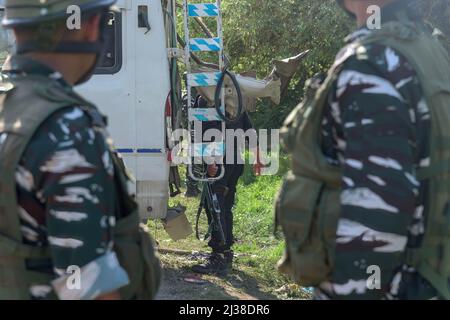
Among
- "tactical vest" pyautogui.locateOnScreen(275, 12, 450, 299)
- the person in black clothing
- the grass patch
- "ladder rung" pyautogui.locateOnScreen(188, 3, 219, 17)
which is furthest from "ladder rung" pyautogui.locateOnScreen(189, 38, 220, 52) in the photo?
"tactical vest" pyautogui.locateOnScreen(275, 12, 450, 299)

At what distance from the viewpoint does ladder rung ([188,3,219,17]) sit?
5.79 metres

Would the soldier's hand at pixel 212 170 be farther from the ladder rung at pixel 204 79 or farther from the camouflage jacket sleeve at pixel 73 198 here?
the camouflage jacket sleeve at pixel 73 198

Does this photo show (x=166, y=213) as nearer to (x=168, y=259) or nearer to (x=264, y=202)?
(x=168, y=259)

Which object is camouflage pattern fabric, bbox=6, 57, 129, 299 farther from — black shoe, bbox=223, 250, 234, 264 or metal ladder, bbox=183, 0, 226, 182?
black shoe, bbox=223, 250, 234, 264

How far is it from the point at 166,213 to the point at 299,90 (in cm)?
1019

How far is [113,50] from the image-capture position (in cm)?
560

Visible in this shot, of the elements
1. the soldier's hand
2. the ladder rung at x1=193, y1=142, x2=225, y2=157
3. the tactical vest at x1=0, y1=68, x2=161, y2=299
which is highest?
the tactical vest at x1=0, y1=68, x2=161, y2=299

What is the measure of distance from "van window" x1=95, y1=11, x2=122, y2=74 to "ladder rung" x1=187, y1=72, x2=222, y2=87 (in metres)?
0.59

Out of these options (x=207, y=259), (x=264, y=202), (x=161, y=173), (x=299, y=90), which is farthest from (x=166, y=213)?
(x=299, y=90)

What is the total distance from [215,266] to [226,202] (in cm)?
57

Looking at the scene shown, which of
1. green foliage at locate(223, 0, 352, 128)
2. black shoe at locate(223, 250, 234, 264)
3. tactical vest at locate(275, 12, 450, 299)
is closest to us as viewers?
tactical vest at locate(275, 12, 450, 299)

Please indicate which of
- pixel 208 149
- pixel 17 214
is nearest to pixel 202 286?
pixel 208 149

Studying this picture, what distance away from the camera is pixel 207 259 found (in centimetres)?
634

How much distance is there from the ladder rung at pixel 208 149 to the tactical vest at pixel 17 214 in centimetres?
372
